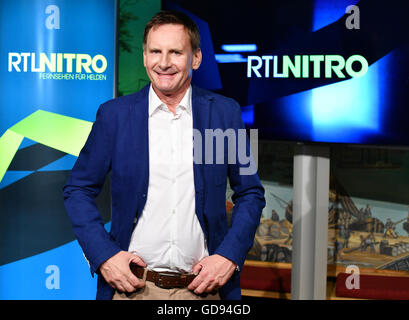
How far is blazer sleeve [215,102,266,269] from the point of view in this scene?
5.42 feet

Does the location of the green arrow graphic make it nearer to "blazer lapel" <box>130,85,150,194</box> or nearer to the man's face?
"blazer lapel" <box>130,85,150,194</box>

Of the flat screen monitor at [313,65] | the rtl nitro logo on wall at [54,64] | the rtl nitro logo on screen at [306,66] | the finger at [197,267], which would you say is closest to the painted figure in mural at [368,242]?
the flat screen monitor at [313,65]

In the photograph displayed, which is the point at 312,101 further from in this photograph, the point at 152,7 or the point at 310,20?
the point at 152,7

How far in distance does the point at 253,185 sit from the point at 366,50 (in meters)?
1.62

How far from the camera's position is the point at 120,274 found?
1597mm

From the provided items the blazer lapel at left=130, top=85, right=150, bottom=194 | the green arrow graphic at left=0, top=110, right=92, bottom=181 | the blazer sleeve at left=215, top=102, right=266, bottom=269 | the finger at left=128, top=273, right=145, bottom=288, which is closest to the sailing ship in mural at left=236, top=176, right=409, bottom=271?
the green arrow graphic at left=0, top=110, right=92, bottom=181

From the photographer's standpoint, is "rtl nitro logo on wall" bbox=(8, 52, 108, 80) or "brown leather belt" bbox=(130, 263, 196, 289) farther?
"rtl nitro logo on wall" bbox=(8, 52, 108, 80)

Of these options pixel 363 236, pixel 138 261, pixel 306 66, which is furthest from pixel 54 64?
pixel 363 236

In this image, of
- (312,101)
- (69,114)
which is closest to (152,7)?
(69,114)

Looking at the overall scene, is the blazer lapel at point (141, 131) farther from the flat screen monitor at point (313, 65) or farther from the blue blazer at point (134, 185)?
the flat screen monitor at point (313, 65)

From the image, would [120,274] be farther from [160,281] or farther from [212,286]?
[212,286]

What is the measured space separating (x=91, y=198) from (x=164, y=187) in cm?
23

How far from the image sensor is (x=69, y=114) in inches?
130

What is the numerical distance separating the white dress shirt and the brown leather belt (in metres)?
0.04
